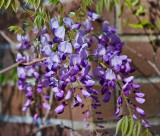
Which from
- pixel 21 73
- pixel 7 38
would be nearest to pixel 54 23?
pixel 21 73

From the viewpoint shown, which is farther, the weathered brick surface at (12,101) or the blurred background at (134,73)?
the weathered brick surface at (12,101)

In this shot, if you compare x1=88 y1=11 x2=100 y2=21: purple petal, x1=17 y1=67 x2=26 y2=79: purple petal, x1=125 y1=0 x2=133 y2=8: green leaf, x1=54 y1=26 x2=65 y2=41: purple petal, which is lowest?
x1=17 y1=67 x2=26 y2=79: purple petal

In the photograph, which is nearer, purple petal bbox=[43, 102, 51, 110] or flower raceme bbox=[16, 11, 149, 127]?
flower raceme bbox=[16, 11, 149, 127]

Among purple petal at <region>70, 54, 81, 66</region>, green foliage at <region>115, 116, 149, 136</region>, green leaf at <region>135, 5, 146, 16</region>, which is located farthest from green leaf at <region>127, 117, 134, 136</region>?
green leaf at <region>135, 5, 146, 16</region>

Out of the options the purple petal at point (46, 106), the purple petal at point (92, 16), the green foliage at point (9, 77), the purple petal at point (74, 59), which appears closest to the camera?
the purple petal at point (74, 59)

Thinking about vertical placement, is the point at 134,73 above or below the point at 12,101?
above

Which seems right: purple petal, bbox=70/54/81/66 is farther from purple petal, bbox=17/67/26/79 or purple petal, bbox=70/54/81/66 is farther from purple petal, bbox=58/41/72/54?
purple petal, bbox=17/67/26/79

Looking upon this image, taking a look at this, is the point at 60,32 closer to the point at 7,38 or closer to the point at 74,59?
the point at 74,59

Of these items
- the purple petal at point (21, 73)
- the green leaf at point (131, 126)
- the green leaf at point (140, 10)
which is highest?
the green leaf at point (140, 10)

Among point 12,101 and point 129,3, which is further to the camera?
point 12,101

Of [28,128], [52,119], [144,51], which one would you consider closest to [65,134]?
[52,119]

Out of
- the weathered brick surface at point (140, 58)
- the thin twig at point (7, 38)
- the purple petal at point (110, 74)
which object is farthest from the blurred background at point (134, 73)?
the purple petal at point (110, 74)

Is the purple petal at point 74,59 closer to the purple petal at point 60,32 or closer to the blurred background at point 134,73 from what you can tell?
the purple petal at point 60,32

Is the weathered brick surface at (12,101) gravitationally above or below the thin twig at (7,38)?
below
